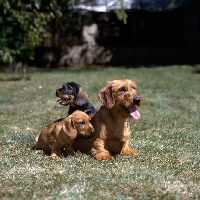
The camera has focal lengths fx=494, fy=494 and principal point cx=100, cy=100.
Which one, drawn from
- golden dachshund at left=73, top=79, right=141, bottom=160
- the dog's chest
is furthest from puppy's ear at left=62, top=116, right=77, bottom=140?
the dog's chest

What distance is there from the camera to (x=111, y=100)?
234 inches

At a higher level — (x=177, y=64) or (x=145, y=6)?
(x=145, y=6)

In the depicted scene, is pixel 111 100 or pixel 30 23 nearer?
pixel 111 100

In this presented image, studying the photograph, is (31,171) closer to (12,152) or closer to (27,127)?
(12,152)

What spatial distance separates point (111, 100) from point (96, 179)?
1240 mm

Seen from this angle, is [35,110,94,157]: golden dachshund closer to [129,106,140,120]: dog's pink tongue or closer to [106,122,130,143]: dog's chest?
[106,122,130,143]: dog's chest

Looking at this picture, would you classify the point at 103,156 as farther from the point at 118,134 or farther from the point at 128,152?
the point at 128,152

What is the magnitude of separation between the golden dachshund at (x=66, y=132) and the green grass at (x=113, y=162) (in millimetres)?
198

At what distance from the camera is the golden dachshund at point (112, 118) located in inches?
232

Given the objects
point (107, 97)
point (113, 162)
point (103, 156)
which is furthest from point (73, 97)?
point (113, 162)

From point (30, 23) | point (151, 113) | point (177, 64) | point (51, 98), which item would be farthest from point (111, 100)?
point (177, 64)

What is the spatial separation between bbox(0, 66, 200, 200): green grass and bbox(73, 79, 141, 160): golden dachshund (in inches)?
7.1

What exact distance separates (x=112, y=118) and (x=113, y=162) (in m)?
0.57

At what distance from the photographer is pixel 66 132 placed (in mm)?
5926
